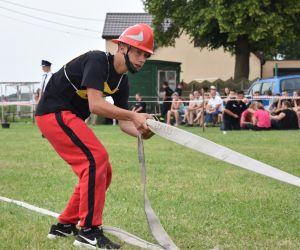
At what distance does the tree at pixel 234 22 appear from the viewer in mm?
37719

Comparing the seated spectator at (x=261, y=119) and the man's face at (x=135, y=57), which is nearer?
the man's face at (x=135, y=57)

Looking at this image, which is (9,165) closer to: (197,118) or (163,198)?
(163,198)

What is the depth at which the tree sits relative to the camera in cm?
3772

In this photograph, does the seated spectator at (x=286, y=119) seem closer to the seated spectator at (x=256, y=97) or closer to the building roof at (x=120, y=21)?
the seated spectator at (x=256, y=97)

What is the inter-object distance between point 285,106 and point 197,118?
457 cm

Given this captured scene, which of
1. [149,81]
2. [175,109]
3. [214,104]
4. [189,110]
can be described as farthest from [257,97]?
[149,81]

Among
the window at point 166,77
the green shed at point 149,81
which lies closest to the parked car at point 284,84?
the green shed at point 149,81

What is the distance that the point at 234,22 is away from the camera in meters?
38.1

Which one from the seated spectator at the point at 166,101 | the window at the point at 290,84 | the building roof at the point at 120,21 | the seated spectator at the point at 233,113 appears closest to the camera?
the seated spectator at the point at 233,113

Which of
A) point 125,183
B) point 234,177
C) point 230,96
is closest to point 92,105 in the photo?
point 125,183

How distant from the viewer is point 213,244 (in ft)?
17.5

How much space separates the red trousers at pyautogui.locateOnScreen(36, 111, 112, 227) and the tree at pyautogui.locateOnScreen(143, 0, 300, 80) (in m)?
32.8

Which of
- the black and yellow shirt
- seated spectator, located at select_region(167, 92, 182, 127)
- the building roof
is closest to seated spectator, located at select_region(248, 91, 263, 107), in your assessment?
seated spectator, located at select_region(167, 92, 182, 127)

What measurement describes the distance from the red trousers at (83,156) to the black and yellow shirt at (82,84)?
0.28ft
